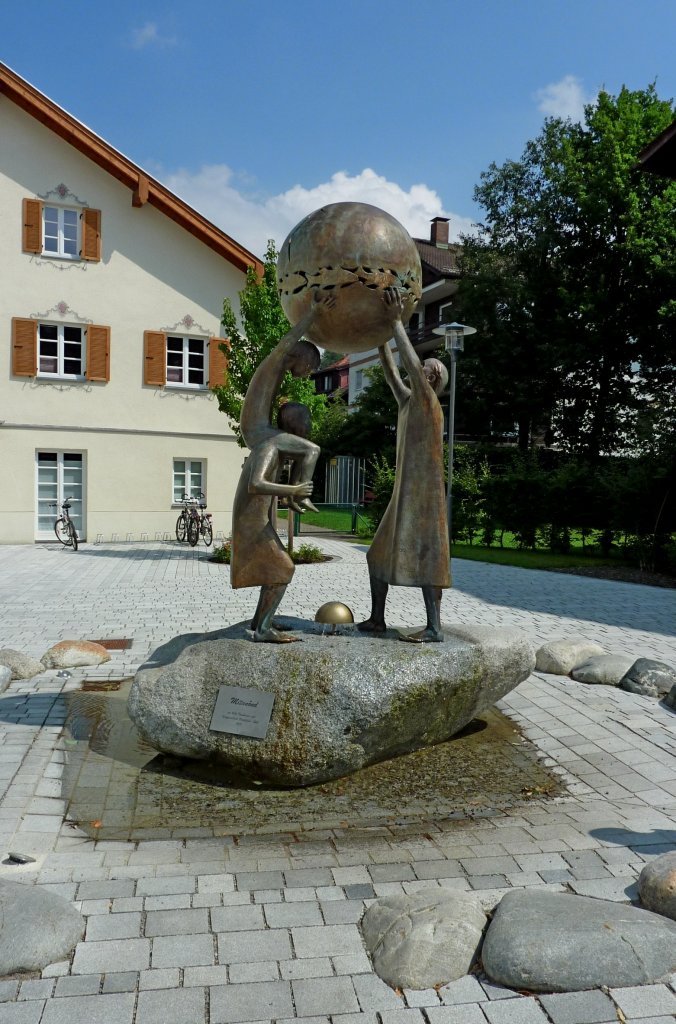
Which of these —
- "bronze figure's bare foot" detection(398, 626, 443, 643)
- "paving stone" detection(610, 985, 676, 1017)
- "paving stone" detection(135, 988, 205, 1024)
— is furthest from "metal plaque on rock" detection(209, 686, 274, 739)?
"paving stone" detection(610, 985, 676, 1017)

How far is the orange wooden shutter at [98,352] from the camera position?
22016 millimetres

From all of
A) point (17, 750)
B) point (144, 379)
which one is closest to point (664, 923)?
point (17, 750)

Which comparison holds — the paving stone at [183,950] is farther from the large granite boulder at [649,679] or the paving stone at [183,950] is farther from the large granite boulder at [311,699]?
the large granite boulder at [649,679]

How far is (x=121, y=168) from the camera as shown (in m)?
21.8

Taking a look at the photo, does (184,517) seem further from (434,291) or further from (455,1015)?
(434,291)

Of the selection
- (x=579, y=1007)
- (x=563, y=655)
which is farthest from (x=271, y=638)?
(x=563, y=655)

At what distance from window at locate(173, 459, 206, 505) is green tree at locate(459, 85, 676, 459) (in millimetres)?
13942

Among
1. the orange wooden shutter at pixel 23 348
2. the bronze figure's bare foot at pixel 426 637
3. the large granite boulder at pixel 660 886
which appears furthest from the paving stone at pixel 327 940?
the orange wooden shutter at pixel 23 348

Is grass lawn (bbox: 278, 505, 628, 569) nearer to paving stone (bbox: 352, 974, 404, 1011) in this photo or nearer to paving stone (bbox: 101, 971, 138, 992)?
paving stone (bbox: 352, 974, 404, 1011)

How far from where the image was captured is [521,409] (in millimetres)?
33344

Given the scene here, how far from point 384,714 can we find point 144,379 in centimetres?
1904

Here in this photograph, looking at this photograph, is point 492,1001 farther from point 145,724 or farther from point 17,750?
point 17,750

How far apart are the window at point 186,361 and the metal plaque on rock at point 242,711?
18.9 m

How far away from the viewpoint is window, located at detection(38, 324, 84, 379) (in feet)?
72.1
